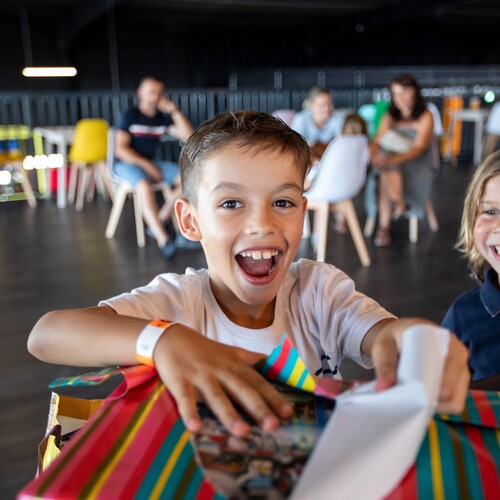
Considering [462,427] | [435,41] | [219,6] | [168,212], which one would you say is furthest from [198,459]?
[435,41]

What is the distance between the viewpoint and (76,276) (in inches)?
152

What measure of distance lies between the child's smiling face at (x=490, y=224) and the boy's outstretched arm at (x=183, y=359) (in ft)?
2.76

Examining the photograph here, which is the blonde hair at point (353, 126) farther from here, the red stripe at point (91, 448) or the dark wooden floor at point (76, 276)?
the red stripe at point (91, 448)

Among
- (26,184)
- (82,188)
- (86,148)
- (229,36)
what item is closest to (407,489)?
(86,148)

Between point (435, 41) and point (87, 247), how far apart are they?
16568 millimetres

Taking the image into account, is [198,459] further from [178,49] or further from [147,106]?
[178,49]

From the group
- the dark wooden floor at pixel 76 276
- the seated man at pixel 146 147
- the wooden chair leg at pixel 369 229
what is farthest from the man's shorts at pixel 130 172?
the wooden chair leg at pixel 369 229

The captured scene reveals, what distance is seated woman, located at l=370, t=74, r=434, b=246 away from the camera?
4.60 meters

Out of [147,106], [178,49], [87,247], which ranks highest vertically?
[178,49]

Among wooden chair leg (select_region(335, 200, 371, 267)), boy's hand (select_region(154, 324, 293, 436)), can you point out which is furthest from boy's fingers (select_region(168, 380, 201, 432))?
wooden chair leg (select_region(335, 200, 371, 267))

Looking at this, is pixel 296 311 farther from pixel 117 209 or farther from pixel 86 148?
pixel 86 148

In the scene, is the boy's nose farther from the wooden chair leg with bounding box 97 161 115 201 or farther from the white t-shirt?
the wooden chair leg with bounding box 97 161 115 201

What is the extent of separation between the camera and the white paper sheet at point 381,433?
15.9 inches

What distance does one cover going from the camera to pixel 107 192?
22.7ft
